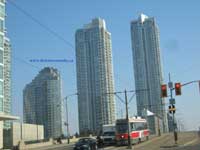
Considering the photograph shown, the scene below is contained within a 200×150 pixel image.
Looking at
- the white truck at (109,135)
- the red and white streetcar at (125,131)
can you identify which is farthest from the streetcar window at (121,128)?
the white truck at (109,135)

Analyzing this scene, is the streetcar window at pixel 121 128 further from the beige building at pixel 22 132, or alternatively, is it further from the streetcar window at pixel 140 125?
the beige building at pixel 22 132

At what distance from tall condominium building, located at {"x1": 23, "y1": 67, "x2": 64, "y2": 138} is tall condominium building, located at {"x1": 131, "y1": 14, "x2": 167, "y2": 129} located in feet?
52.3

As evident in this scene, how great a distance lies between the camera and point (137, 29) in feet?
307

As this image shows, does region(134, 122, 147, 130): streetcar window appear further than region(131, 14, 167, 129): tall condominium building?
No

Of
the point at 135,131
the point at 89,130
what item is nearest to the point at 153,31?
the point at 89,130

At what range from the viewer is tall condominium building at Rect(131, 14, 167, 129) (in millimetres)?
78250

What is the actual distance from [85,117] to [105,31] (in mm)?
24562

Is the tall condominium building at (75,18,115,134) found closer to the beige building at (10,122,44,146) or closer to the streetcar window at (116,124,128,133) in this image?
the streetcar window at (116,124,128,133)

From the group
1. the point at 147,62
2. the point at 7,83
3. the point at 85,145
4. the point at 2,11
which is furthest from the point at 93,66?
the point at 7,83

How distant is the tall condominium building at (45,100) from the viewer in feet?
265

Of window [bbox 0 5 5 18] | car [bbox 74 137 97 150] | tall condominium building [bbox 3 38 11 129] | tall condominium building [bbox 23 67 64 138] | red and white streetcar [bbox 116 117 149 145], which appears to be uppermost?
window [bbox 0 5 5 18]

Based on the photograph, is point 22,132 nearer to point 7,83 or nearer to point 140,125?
point 140,125

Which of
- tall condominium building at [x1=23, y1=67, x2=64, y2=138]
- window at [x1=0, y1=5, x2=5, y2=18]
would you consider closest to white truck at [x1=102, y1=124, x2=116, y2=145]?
tall condominium building at [x1=23, y1=67, x2=64, y2=138]

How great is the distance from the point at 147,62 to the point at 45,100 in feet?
79.3
